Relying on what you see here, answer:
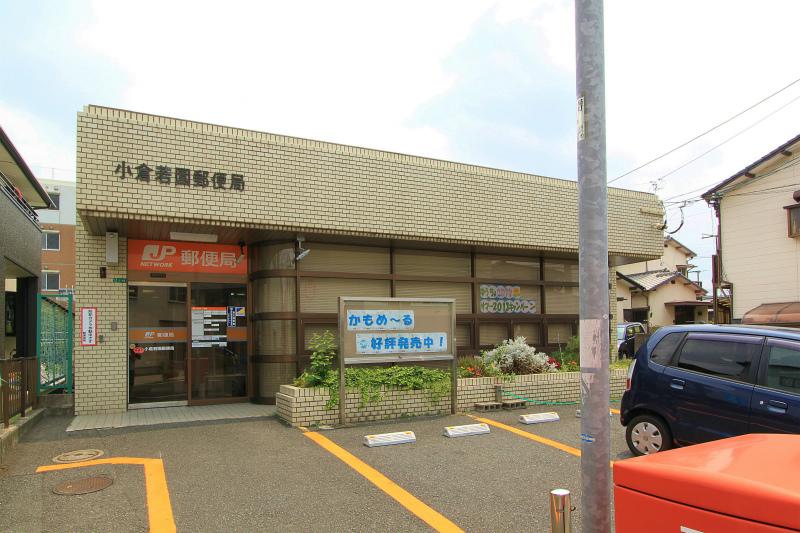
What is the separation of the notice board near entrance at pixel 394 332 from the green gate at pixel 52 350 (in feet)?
17.9

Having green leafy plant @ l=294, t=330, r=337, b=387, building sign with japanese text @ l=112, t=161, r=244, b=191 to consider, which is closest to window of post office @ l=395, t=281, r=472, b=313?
green leafy plant @ l=294, t=330, r=337, b=387

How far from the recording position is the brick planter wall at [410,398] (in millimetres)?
8984

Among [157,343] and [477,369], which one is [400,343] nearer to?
[477,369]

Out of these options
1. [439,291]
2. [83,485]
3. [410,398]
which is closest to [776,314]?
[439,291]

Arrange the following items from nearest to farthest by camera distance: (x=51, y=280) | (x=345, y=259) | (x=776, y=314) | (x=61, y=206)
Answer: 1. (x=345, y=259)
2. (x=776, y=314)
3. (x=51, y=280)
4. (x=61, y=206)

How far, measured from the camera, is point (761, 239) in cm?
2159

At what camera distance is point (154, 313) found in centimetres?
1082

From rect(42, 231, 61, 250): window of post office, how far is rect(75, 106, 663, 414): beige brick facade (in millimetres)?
36251

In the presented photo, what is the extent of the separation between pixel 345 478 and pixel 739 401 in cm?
438

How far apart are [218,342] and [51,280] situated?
118 ft

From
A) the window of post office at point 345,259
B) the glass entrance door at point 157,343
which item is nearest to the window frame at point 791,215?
the window of post office at point 345,259

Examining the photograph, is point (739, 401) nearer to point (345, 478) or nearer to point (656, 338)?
point (656, 338)

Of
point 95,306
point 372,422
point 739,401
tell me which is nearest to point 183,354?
point 95,306

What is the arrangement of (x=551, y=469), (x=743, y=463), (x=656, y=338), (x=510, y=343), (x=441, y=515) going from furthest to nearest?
(x=510, y=343) → (x=656, y=338) → (x=551, y=469) → (x=441, y=515) → (x=743, y=463)
